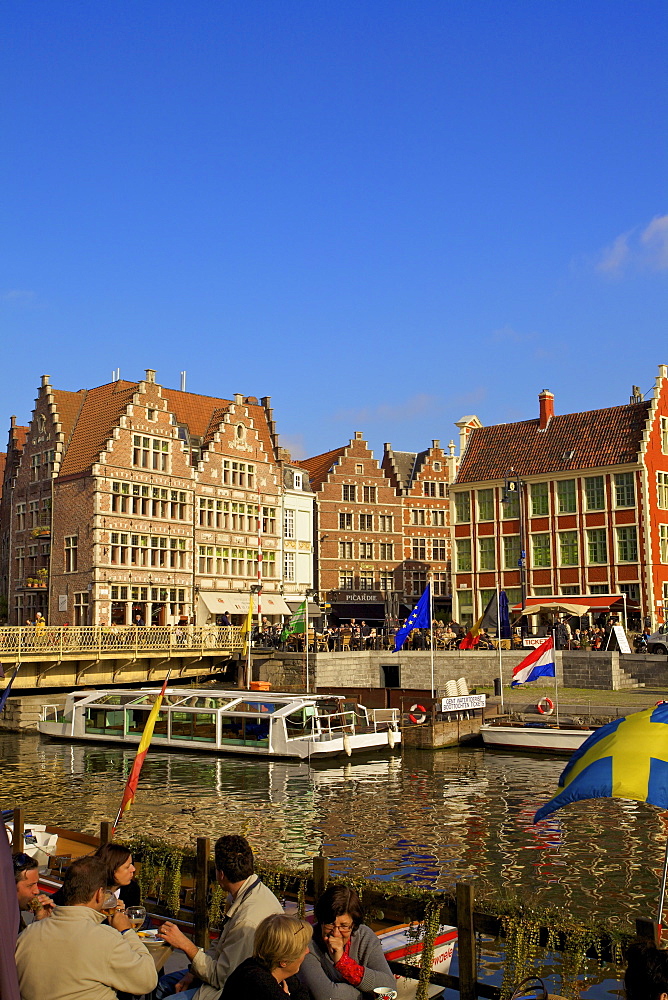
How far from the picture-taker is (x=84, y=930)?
5.68m

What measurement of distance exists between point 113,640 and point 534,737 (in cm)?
1909

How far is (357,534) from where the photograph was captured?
204ft

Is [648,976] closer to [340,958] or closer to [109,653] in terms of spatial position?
[340,958]

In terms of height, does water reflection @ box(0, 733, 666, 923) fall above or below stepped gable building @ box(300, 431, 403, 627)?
below

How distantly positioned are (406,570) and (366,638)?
1653cm

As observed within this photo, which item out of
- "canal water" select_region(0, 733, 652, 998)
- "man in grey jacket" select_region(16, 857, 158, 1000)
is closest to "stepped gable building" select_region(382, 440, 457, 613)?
"canal water" select_region(0, 733, 652, 998)

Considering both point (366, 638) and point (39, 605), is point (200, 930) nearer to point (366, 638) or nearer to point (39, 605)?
point (366, 638)

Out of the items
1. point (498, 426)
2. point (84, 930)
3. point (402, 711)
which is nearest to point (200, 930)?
point (84, 930)

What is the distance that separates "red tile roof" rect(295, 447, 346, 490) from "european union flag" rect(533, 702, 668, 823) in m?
54.3

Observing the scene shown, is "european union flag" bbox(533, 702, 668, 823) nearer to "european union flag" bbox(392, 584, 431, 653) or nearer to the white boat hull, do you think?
the white boat hull

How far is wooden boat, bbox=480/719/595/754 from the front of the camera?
28.9 m

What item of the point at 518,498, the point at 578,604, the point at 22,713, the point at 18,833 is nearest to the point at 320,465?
the point at 518,498

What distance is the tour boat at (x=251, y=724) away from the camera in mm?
29781

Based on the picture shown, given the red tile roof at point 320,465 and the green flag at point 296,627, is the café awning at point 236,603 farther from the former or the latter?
the red tile roof at point 320,465
